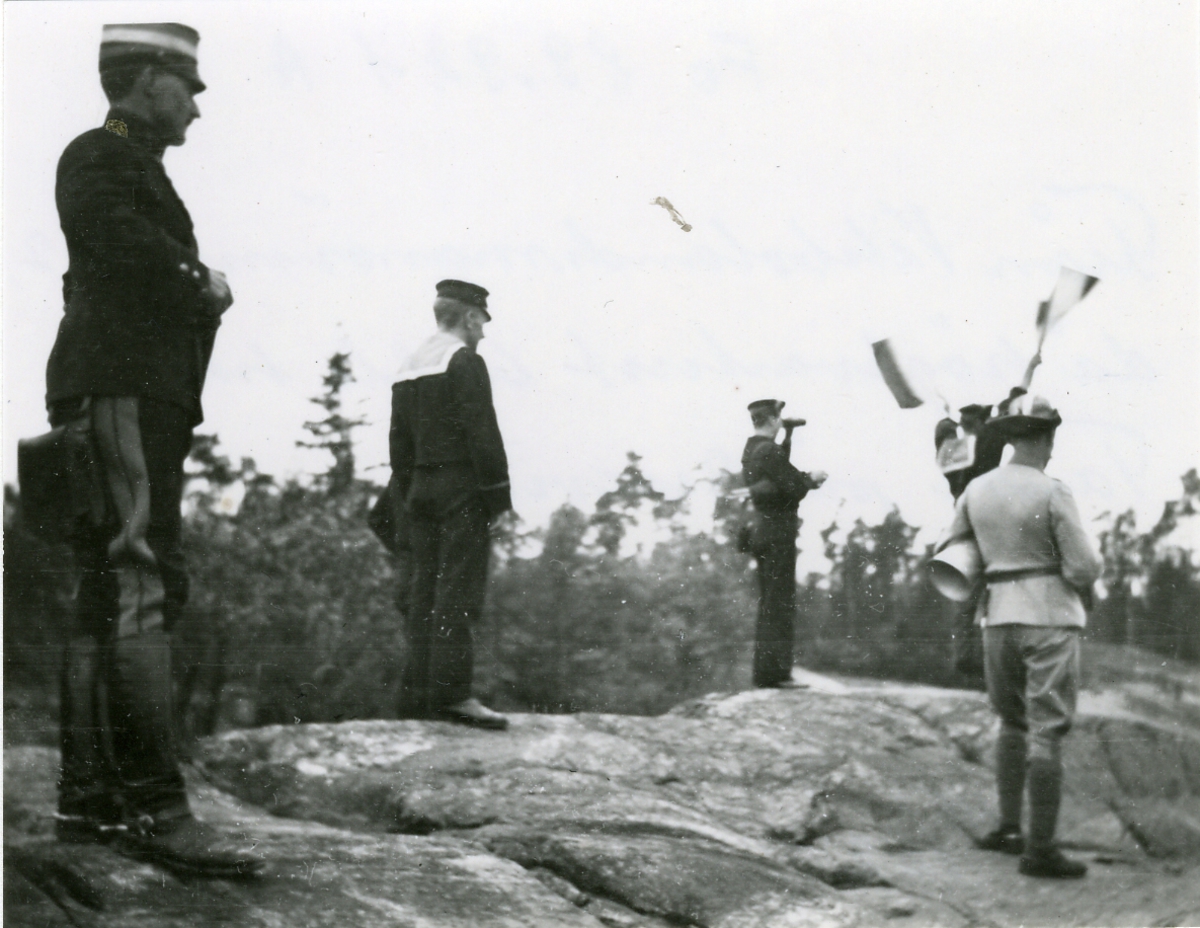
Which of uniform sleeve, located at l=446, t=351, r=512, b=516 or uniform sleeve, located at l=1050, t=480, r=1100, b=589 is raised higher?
uniform sleeve, located at l=446, t=351, r=512, b=516

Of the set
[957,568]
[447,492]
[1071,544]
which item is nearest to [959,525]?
[957,568]

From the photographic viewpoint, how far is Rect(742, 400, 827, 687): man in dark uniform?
3719 millimetres

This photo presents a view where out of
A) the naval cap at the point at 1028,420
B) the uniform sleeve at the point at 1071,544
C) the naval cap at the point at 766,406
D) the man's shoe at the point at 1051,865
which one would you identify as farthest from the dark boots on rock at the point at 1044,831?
the naval cap at the point at 766,406

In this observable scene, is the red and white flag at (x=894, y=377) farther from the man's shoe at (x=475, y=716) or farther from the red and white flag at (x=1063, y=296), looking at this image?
the man's shoe at (x=475, y=716)

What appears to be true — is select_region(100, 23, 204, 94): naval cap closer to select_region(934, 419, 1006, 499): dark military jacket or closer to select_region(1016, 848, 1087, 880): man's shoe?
select_region(934, 419, 1006, 499): dark military jacket

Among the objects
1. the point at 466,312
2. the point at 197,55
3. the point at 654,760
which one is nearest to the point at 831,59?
the point at 466,312

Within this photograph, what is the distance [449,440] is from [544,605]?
62 centimetres

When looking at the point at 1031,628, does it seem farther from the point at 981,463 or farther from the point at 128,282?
the point at 128,282

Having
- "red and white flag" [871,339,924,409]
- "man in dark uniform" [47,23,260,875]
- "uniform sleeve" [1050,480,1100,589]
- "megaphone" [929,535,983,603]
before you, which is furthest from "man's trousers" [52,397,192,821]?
"uniform sleeve" [1050,480,1100,589]

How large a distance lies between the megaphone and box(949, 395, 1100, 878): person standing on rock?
0.03m

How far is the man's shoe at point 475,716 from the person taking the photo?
3701 mm

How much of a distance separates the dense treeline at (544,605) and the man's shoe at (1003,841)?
471 mm

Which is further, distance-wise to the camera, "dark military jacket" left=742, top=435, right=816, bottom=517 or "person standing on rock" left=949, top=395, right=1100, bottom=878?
"dark military jacket" left=742, top=435, right=816, bottom=517

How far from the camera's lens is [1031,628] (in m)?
3.64
